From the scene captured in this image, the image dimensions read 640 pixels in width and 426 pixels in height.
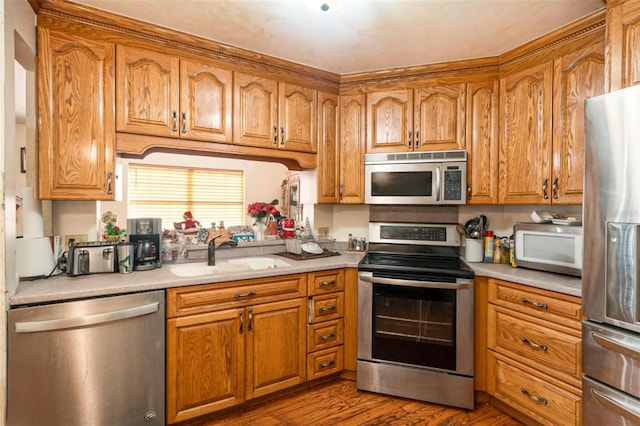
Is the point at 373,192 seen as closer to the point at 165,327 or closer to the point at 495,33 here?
the point at 495,33

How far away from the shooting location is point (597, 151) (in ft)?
4.73

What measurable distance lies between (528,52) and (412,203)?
127 centimetres

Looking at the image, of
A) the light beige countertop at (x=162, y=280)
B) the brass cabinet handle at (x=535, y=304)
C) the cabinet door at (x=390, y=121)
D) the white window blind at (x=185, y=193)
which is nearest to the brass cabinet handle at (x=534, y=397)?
the brass cabinet handle at (x=535, y=304)

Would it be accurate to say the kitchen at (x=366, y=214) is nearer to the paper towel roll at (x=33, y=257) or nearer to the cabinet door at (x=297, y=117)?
the paper towel roll at (x=33, y=257)

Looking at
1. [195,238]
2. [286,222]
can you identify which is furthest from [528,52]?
[195,238]

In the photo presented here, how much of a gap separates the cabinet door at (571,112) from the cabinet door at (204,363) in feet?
7.01

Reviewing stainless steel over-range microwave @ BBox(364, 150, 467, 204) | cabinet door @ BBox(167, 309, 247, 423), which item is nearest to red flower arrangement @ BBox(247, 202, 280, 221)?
stainless steel over-range microwave @ BBox(364, 150, 467, 204)

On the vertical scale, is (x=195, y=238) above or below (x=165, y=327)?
above

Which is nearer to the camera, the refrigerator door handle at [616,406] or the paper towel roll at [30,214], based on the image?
the refrigerator door handle at [616,406]

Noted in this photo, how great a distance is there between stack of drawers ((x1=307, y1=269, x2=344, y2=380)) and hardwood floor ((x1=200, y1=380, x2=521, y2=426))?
185 mm

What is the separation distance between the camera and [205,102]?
223 cm

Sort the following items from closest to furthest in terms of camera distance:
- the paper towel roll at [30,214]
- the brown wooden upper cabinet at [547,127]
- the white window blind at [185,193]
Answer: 1. the paper towel roll at [30,214]
2. the brown wooden upper cabinet at [547,127]
3. the white window blind at [185,193]

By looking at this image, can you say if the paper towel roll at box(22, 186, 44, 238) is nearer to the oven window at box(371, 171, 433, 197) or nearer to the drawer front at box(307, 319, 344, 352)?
the drawer front at box(307, 319, 344, 352)

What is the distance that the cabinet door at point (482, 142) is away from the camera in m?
2.42
